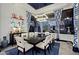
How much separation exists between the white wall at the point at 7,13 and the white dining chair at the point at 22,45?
0.74 feet

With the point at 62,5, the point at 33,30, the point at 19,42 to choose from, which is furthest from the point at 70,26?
the point at 19,42

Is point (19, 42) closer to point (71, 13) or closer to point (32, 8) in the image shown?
point (32, 8)

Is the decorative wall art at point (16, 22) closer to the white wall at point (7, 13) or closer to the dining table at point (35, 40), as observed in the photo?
the white wall at point (7, 13)

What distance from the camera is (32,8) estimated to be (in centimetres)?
291

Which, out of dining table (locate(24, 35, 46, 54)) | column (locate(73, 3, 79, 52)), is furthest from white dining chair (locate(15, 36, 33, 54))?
column (locate(73, 3, 79, 52))

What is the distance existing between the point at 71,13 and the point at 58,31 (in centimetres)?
39

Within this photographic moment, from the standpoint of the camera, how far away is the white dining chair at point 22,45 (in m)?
2.92

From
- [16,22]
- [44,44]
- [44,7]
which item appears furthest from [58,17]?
[16,22]

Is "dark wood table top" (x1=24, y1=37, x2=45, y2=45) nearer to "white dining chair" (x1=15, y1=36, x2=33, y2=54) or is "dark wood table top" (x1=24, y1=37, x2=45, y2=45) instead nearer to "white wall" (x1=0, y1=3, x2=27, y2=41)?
"white dining chair" (x1=15, y1=36, x2=33, y2=54)

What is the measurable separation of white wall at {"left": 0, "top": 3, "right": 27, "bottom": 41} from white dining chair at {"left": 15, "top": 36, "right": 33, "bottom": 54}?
0.23 m

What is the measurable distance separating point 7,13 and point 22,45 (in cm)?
63

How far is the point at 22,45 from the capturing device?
9.57 feet

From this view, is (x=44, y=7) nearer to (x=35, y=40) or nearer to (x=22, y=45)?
(x=35, y=40)

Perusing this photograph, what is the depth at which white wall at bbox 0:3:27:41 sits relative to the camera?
2904 millimetres
